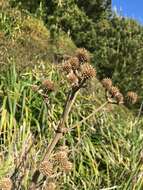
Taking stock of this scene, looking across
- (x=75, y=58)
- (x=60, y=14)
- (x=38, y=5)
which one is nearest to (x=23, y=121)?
(x=75, y=58)

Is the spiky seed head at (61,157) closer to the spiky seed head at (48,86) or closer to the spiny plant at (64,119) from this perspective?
the spiny plant at (64,119)

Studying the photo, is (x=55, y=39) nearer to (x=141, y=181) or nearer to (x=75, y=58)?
(x=141, y=181)

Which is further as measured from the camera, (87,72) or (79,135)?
(79,135)

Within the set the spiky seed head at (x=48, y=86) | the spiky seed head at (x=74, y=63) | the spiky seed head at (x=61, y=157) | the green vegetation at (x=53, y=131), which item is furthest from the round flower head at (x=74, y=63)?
the spiky seed head at (x=61, y=157)

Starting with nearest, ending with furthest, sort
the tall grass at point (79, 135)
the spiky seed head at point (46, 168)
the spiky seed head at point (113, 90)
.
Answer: the spiky seed head at point (46, 168), the spiky seed head at point (113, 90), the tall grass at point (79, 135)

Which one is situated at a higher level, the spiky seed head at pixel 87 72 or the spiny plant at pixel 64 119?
the spiky seed head at pixel 87 72

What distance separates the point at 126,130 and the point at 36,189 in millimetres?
6130

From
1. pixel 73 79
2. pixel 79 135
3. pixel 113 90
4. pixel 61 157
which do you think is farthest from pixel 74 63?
pixel 79 135

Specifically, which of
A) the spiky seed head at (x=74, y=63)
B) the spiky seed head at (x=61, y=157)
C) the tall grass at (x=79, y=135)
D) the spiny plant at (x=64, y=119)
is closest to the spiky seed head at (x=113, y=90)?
→ the spiny plant at (x=64, y=119)

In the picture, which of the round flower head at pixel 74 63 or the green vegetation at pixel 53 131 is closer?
the round flower head at pixel 74 63

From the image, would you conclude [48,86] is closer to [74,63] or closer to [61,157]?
[74,63]

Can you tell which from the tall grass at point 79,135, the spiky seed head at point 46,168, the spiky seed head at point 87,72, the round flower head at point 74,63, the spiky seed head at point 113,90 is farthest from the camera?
the tall grass at point 79,135

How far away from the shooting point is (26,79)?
332 inches

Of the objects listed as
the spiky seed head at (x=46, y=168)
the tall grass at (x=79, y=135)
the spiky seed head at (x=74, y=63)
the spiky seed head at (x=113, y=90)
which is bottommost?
the tall grass at (x=79, y=135)
